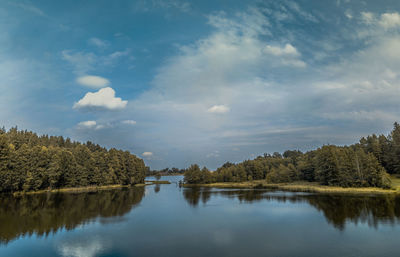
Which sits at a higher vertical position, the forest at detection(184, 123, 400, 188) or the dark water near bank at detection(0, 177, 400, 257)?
the forest at detection(184, 123, 400, 188)

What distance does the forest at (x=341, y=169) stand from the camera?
70825 mm

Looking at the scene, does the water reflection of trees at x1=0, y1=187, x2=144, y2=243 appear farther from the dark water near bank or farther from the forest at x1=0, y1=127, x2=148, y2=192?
the forest at x1=0, y1=127, x2=148, y2=192

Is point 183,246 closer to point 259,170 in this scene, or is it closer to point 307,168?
point 307,168

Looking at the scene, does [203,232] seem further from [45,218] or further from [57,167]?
[57,167]

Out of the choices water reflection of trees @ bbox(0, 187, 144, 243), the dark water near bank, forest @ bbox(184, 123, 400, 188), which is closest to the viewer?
the dark water near bank

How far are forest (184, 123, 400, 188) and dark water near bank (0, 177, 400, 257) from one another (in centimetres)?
3290

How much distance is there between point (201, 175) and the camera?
12825cm

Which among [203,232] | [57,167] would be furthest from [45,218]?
[57,167]

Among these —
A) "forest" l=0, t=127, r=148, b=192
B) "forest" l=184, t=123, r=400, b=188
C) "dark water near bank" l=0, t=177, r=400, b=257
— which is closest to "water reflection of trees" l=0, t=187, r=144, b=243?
"dark water near bank" l=0, t=177, r=400, b=257

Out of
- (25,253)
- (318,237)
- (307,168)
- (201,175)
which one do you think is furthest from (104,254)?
(201,175)

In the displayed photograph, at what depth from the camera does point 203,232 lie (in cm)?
2825

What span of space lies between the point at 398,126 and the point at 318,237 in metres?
99.5

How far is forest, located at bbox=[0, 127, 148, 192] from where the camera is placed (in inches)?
2477

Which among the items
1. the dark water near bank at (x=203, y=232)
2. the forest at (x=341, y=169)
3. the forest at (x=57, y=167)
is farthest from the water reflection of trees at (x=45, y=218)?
the forest at (x=341, y=169)
